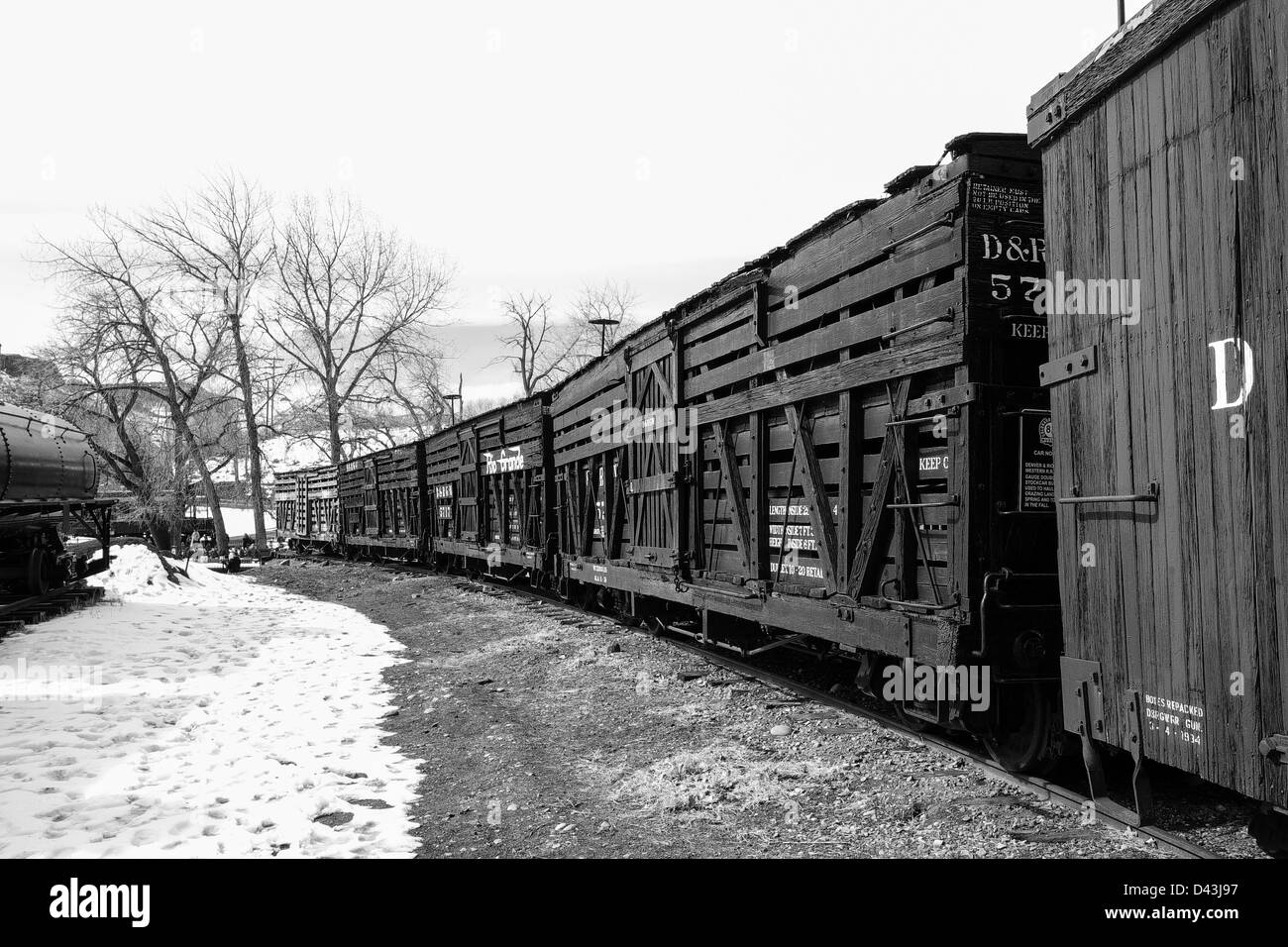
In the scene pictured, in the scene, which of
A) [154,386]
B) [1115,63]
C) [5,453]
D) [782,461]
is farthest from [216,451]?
[1115,63]

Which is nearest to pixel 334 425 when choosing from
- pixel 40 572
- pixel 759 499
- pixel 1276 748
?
pixel 40 572

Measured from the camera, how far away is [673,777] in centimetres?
532

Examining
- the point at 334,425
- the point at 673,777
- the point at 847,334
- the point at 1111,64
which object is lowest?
the point at 673,777

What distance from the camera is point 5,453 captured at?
1177 centimetres

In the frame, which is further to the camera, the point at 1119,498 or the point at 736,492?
the point at 736,492

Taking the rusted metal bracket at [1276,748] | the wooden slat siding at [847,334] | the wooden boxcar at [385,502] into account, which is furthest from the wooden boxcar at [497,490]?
the rusted metal bracket at [1276,748]

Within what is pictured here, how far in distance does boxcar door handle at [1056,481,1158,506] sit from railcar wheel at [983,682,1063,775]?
4.73ft

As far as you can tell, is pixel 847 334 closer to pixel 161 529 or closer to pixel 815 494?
pixel 815 494

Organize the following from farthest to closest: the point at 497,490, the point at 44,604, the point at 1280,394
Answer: the point at 497,490 < the point at 44,604 < the point at 1280,394

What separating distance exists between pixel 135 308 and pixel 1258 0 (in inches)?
1286

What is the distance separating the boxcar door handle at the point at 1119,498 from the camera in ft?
10.7

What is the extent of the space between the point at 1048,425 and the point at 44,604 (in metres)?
13.1
